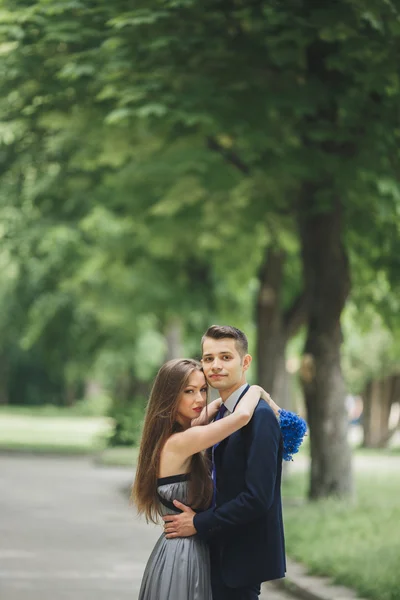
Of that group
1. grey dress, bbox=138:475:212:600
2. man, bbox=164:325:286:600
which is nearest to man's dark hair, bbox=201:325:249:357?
man, bbox=164:325:286:600

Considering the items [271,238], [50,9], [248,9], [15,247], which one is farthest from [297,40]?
[15,247]

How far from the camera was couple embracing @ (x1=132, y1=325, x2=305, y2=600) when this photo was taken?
514cm

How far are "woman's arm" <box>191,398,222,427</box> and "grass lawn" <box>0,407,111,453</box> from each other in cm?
2623

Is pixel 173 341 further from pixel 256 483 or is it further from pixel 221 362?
pixel 256 483

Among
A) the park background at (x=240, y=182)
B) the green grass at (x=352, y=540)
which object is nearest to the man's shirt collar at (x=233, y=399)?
the green grass at (x=352, y=540)

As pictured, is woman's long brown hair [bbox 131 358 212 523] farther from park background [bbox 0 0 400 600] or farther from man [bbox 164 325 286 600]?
park background [bbox 0 0 400 600]

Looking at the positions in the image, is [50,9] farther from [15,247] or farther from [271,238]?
[15,247]

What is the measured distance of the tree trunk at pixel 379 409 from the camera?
39000mm

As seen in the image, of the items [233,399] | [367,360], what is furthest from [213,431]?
[367,360]

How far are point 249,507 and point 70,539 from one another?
31.6 feet

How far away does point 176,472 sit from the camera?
5262mm

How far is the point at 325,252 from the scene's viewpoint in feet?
55.5

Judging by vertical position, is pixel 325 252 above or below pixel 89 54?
below

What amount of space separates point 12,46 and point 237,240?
8062 millimetres
